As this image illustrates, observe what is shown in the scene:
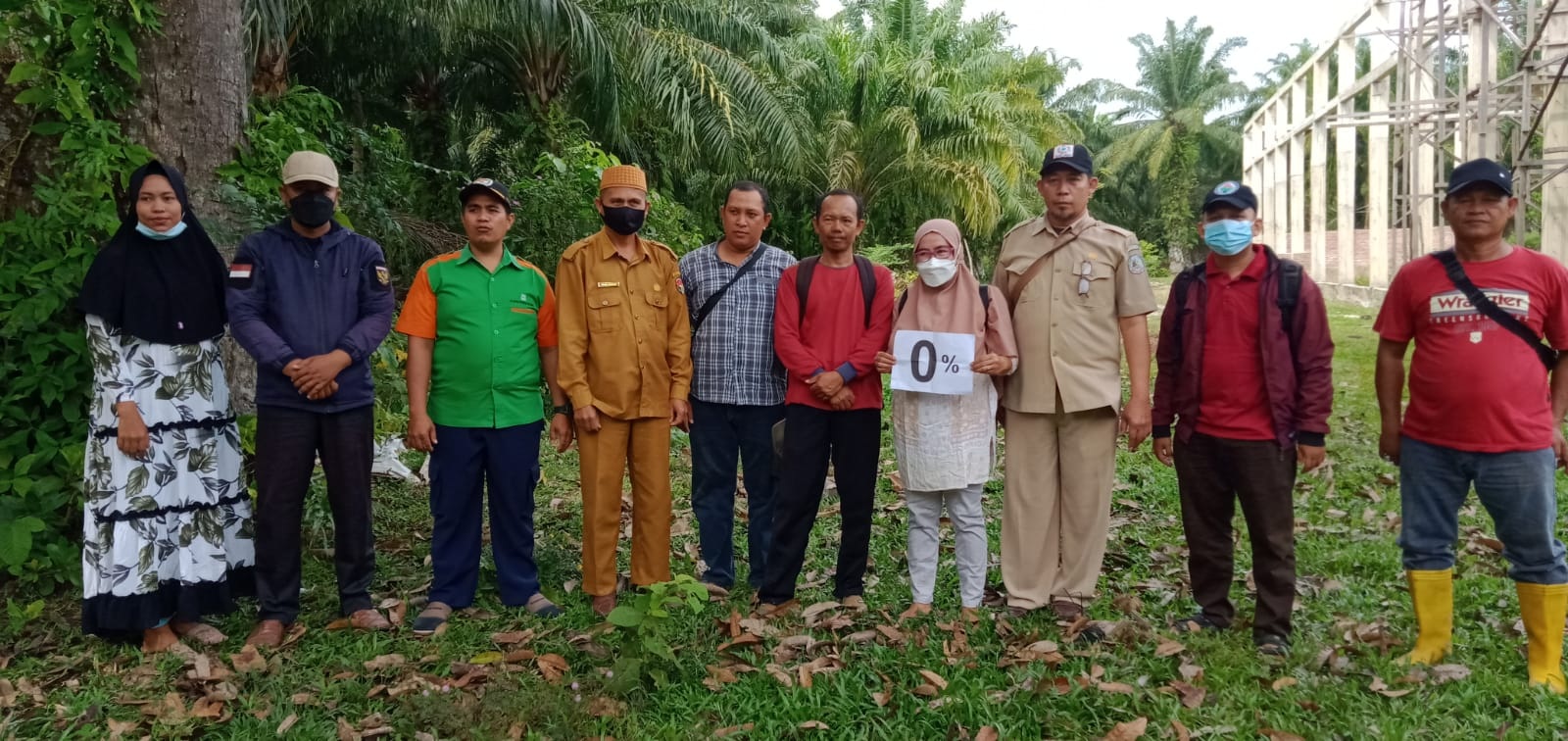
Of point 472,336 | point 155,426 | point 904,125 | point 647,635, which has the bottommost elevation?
point 647,635

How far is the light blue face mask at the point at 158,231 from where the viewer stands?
419cm

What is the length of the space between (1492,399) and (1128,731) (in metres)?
1.87

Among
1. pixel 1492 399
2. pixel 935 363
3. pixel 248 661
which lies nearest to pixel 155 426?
pixel 248 661

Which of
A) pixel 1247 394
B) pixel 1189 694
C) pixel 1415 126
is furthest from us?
pixel 1415 126

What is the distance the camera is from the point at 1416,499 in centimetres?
402

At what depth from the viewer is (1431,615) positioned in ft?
13.3

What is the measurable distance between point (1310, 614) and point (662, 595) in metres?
3.07

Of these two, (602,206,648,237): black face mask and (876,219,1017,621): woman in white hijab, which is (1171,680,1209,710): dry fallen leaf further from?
(602,206,648,237): black face mask

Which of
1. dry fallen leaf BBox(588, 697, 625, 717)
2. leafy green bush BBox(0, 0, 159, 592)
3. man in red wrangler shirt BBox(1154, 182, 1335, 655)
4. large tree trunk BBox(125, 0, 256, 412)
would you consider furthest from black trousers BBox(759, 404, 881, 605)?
leafy green bush BBox(0, 0, 159, 592)

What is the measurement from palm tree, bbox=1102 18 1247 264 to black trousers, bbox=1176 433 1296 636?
4335 cm

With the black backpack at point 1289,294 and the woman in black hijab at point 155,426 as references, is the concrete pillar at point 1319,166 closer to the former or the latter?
the black backpack at point 1289,294

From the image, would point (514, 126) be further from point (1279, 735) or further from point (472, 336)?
point (1279, 735)

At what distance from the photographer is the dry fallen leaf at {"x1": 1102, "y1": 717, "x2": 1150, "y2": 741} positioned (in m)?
3.46

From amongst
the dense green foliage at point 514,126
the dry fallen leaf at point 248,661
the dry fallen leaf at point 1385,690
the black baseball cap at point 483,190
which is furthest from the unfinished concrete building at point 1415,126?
the dry fallen leaf at point 248,661
